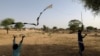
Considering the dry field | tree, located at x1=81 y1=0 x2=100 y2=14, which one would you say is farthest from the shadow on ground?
tree, located at x1=81 y1=0 x2=100 y2=14

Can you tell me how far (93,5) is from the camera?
18422mm

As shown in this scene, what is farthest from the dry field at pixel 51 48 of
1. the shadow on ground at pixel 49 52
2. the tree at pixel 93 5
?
the tree at pixel 93 5

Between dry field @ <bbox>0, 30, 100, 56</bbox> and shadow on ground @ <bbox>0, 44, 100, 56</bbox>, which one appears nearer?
shadow on ground @ <bbox>0, 44, 100, 56</bbox>

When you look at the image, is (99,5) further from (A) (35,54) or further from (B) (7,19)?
(B) (7,19)

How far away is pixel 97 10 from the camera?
18828 mm

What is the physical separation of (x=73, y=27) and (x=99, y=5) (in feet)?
180

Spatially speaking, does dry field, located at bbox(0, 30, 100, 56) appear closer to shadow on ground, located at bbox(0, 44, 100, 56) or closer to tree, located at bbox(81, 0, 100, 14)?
shadow on ground, located at bbox(0, 44, 100, 56)

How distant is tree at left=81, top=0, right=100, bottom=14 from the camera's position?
17.9 meters

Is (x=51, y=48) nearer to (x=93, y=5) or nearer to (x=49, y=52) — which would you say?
(x=49, y=52)

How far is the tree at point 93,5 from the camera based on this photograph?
17.9 meters

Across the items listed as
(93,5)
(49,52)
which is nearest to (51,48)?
(49,52)

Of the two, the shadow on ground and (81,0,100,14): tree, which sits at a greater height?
(81,0,100,14): tree

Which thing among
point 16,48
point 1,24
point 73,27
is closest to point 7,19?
point 1,24

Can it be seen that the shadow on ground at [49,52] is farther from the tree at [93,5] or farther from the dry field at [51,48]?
the tree at [93,5]
